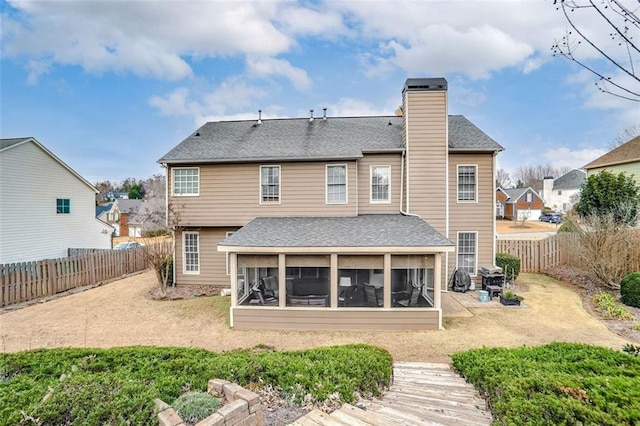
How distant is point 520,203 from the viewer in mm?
47844

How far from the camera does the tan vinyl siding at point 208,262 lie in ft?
42.7

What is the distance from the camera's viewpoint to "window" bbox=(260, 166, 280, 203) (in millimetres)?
12500

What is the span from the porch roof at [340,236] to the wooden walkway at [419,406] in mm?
3700

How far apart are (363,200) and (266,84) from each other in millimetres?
10339

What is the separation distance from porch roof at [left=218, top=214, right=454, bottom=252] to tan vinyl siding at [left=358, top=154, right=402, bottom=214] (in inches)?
42.5

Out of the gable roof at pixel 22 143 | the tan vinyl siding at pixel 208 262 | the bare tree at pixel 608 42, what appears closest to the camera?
the bare tree at pixel 608 42

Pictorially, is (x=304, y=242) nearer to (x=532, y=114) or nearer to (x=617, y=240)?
(x=617, y=240)

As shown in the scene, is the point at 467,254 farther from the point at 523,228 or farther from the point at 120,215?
the point at 120,215

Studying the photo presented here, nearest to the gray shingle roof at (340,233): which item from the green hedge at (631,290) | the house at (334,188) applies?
the house at (334,188)

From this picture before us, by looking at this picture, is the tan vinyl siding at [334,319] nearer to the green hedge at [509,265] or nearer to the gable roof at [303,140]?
the gable roof at [303,140]

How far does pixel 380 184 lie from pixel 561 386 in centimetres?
1000

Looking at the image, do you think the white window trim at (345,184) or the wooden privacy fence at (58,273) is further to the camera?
the white window trim at (345,184)

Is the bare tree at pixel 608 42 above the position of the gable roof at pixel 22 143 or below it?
below

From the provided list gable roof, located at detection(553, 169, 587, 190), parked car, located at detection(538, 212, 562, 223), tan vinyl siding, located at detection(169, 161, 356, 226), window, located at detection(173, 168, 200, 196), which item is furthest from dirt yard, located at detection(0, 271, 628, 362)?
gable roof, located at detection(553, 169, 587, 190)
